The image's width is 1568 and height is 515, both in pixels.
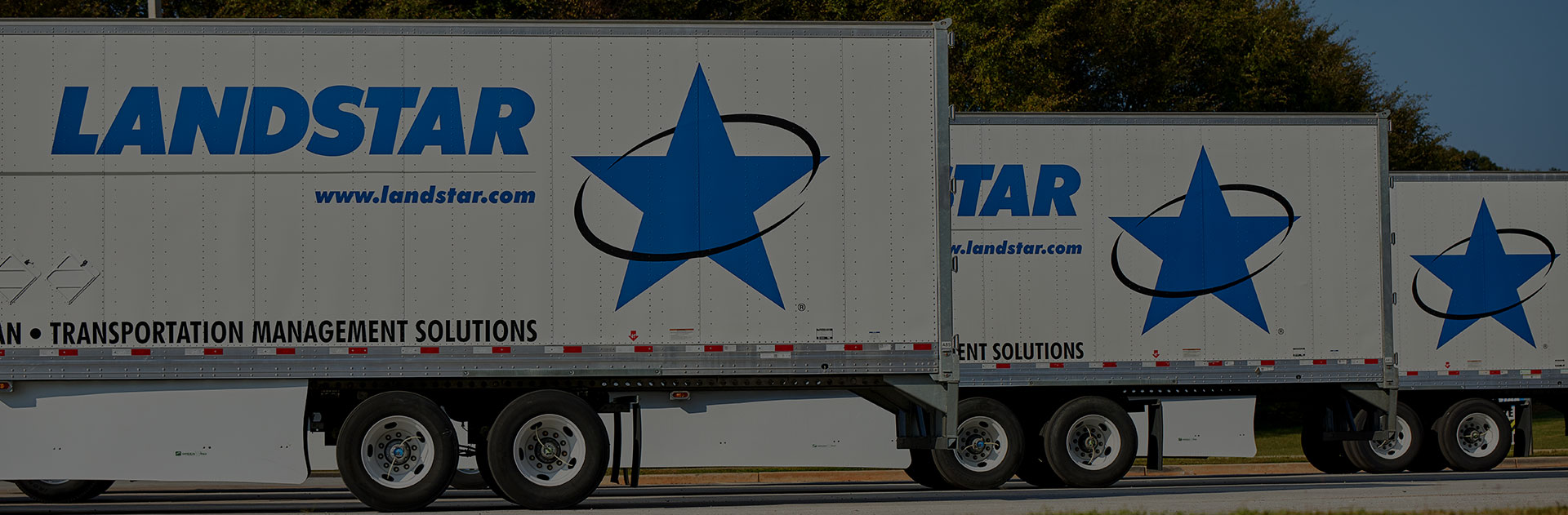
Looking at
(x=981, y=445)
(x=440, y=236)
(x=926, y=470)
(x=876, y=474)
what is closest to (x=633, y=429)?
(x=440, y=236)

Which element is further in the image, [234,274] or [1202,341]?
[1202,341]

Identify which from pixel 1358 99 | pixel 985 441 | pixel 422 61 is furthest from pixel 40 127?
pixel 1358 99

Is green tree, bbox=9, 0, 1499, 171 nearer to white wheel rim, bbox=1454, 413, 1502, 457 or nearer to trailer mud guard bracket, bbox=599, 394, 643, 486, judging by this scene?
white wheel rim, bbox=1454, 413, 1502, 457

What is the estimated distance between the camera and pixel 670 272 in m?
11.8

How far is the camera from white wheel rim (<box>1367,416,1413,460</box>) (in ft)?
54.6

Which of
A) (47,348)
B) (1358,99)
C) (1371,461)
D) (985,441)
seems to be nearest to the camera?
(47,348)

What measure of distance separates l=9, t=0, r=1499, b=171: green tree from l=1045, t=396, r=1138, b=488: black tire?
344 inches

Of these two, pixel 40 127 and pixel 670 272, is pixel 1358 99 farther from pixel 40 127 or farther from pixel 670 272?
pixel 40 127

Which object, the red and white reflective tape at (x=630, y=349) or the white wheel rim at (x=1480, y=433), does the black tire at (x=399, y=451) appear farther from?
the white wheel rim at (x=1480, y=433)

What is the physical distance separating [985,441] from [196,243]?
767cm

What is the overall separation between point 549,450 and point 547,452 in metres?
0.02

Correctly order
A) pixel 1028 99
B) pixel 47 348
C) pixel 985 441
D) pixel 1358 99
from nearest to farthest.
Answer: pixel 47 348, pixel 985 441, pixel 1028 99, pixel 1358 99

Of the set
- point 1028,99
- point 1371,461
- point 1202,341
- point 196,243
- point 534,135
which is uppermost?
point 1028,99

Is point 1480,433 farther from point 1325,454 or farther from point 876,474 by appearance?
Result: point 876,474
